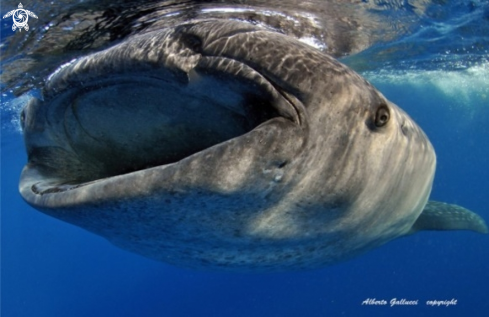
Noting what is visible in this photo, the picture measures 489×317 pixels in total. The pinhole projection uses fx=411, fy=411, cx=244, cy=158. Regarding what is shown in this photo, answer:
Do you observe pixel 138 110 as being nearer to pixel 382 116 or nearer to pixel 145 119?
pixel 145 119

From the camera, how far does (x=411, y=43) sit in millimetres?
12680

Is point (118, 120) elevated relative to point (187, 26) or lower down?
lower down

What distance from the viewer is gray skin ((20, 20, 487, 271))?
171 centimetres

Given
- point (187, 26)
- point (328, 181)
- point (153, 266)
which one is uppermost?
point (187, 26)

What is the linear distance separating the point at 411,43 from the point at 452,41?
1591 mm

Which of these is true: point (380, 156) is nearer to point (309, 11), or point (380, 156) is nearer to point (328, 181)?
point (328, 181)

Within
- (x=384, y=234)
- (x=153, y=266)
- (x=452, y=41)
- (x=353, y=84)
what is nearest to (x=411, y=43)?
(x=452, y=41)

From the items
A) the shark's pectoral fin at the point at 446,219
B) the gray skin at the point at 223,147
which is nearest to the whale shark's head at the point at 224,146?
the gray skin at the point at 223,147

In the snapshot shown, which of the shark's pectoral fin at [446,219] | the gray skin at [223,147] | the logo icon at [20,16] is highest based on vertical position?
the logo icon at [20,16]

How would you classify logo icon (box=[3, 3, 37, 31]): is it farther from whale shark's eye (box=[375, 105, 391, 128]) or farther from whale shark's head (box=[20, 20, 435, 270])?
whale shark's eye (box=[375, 105, 391, 128])

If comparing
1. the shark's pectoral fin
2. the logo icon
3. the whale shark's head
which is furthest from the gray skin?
the logo icon

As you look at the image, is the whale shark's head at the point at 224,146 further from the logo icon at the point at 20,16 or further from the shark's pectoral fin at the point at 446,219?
the logo icon at the point at 20,16

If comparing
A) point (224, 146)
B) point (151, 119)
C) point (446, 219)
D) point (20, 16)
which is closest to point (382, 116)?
point (224, 146)

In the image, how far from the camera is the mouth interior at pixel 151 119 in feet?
6.33
